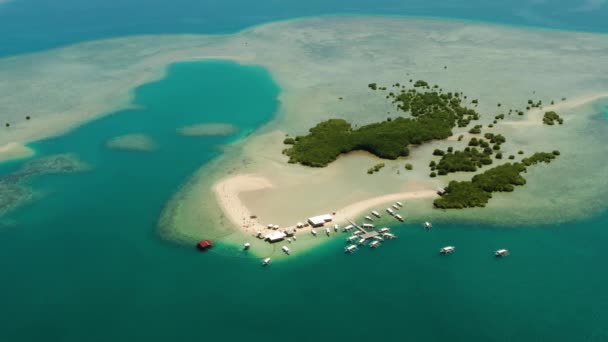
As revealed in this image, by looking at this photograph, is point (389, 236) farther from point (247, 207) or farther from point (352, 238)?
point (247, 207)

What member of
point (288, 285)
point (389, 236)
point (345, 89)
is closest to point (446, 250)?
point (389, 236)

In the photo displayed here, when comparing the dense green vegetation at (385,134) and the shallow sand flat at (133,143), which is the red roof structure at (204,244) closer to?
the dense green vegetation at (385,134)

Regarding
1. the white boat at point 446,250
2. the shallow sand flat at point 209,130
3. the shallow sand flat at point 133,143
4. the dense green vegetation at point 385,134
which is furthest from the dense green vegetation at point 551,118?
the shallow sand flat at point 133,143

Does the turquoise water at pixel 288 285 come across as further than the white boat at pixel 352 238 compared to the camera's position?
No

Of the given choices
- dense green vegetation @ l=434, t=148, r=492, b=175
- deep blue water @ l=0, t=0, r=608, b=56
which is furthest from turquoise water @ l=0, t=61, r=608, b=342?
deep blue water @ l=0, t=0, r=608, b=56

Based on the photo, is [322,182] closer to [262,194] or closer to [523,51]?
[262,194]

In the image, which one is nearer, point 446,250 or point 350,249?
point 446,250

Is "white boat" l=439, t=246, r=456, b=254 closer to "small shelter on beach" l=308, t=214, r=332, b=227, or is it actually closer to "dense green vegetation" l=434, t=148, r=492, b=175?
"small shelter on beach" l=308, t=214, r=332, b=227
